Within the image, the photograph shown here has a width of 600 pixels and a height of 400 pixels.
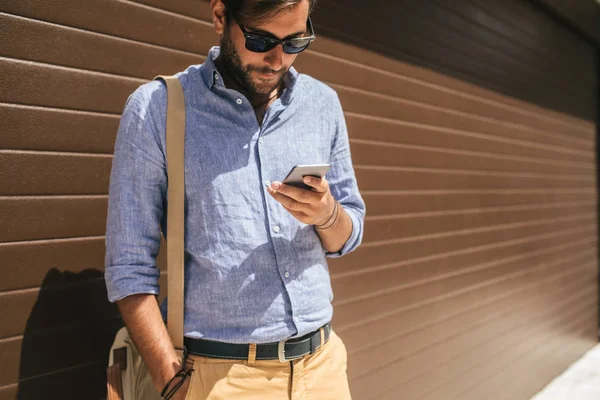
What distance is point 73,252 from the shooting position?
220 cm

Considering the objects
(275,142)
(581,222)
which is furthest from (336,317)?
(581,222)

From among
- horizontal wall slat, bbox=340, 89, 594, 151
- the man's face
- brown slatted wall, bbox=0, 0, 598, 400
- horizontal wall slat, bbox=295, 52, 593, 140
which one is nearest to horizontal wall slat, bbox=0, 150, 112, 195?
brown slatted wall, bbox=0, 0, 598, 400

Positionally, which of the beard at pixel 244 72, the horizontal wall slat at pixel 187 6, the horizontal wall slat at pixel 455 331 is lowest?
the horizontal wall slat at pixel 455 331

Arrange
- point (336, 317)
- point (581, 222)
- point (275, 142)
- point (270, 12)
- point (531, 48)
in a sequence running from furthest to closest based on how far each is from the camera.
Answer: point (581, 222)
point (531, 48)
point (336, 317)
point (275, 142)
point (270, 12)

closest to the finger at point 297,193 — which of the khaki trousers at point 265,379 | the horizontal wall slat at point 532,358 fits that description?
the khaki trousers at point 265,379

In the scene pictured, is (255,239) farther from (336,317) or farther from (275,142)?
(336,317)

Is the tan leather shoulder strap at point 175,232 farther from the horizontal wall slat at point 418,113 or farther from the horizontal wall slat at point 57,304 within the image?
the horizontal wall slat at point 418,113

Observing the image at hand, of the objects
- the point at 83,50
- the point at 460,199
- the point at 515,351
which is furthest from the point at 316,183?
the point at 515,351

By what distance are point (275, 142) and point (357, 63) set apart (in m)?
1.99

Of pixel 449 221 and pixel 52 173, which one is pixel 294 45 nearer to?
pixel 52 173

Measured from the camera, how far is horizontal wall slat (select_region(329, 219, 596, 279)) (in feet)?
12.0

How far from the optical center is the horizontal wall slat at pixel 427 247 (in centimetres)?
365

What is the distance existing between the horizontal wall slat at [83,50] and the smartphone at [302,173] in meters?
1.17

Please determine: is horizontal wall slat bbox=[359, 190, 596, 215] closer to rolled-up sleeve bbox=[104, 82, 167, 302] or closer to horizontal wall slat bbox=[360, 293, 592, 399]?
horizontal wall slat bbox=[360, 293, 592, 399]
